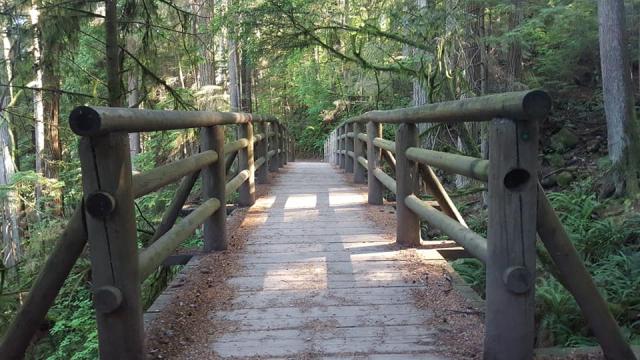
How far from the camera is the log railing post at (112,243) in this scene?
2.35m

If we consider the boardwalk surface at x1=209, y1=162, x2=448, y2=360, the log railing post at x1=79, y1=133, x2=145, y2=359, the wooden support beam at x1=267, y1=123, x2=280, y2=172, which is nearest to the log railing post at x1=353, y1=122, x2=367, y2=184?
the wooden support beam at x1=267, y1=123, x2=280, y2=172

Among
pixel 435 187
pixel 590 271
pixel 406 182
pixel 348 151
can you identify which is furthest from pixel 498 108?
pixel 348 151

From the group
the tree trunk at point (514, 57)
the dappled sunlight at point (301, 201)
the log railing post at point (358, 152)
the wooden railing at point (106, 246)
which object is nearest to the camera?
the wooden railing at point (106, 246)

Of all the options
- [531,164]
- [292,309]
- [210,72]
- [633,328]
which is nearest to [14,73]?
[292,309]

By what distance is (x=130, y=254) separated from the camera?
247cm

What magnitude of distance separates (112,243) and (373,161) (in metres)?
5.02

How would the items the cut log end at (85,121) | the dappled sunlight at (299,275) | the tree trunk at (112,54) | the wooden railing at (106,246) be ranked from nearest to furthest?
the cut log end at (85,121)
the wooden railing at (106,246)
the dappled sunlight at (299,275)
the tree trunk at (112,54)

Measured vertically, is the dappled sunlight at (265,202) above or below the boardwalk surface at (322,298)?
above

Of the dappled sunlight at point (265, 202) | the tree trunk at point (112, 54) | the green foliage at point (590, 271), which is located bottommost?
the green foliage at point (590, 271)

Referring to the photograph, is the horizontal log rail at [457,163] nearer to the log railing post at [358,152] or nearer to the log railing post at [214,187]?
the log railing post at [214,187]

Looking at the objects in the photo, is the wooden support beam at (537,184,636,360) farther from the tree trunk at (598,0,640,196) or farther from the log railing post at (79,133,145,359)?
the tree trunk at (598,0,640,196)

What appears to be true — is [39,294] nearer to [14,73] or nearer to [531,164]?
[531,164]

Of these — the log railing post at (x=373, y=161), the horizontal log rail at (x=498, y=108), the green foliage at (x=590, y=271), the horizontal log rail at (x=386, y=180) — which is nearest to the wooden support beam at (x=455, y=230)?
the green foliage at (x=590, y=271)

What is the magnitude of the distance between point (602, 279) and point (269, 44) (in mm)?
8642
